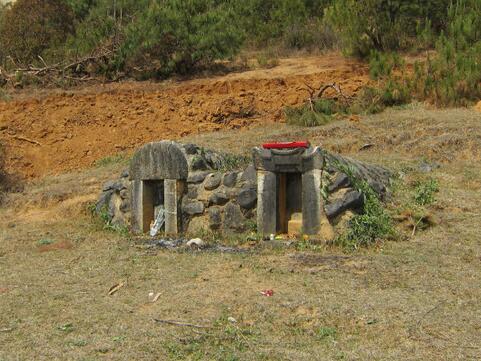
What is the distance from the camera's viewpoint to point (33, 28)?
65.7 feet

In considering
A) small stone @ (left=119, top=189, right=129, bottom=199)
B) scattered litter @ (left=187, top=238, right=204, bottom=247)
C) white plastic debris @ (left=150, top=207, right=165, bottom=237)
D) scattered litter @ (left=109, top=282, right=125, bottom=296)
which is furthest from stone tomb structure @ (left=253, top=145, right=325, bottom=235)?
scattered litter @ (left=109, top=282, right=125, bottom=296)

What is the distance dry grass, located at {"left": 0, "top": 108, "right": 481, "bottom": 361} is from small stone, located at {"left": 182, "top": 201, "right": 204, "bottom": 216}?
88 centimetres

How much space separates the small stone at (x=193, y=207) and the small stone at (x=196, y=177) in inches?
11.8

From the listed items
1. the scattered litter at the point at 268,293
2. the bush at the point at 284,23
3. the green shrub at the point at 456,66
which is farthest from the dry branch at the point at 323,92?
the scattered litter at the point at 268,293

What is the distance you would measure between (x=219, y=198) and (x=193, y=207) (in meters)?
0.43

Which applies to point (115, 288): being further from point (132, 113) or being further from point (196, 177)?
point (132, 113)

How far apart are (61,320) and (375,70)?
12.0 m

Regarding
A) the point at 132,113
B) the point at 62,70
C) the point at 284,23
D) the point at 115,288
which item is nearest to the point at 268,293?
the point at 115,288

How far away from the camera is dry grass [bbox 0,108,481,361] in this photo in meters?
5.19

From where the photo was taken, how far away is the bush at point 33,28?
19.6 meters

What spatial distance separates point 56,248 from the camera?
876 centimetres

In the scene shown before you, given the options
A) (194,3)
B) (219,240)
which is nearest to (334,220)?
(219,240)

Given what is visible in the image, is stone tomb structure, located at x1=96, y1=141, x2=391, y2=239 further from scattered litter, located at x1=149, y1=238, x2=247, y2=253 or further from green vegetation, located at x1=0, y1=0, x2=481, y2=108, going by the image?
green vegetation, located at x1=0, y1=0, x2=481, y2=108

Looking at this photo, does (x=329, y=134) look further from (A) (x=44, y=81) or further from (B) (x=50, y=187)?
(A) (x=44, y=81)
